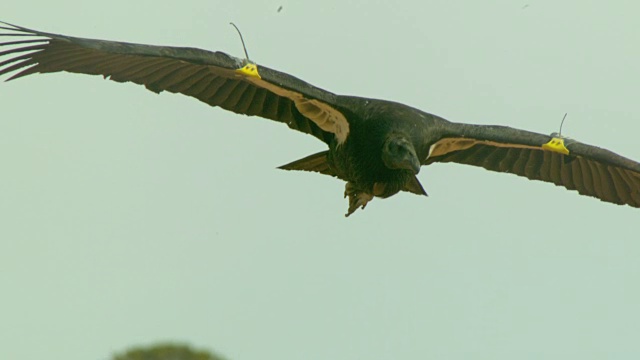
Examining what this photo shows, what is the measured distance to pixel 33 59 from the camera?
21.6 m

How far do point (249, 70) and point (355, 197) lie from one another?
7.85 ft

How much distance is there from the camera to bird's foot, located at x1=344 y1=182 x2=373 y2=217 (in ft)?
75.5

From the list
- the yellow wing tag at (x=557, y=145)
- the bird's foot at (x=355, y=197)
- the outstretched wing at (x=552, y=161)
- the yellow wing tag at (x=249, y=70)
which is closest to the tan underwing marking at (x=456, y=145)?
the outstretched wing at (x=552, y=161)

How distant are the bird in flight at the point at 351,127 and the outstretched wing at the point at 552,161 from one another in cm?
1

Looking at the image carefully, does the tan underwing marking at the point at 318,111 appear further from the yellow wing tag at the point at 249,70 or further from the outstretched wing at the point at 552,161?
the outstretched wing at the point at 552,161

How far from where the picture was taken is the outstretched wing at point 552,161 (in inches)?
918

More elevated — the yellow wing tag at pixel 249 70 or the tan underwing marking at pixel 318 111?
the tan underwing marking at pixel 318 111

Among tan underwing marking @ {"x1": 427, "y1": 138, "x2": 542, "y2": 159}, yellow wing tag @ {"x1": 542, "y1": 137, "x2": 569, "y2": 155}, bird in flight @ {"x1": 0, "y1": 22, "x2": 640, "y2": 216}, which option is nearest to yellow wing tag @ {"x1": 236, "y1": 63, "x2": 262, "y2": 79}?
bird in flight @ {"x1": 0, "y1": 22, "x2": 640, "y2": 216}

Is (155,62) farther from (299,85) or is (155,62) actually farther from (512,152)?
(512,152)

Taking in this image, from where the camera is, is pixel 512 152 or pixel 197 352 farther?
pixel 197 352

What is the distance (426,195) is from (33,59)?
5.39 metres

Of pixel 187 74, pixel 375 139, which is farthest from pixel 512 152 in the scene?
pixel 187 74

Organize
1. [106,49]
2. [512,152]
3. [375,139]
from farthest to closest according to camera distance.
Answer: [512,152], [375,139], [106,49]

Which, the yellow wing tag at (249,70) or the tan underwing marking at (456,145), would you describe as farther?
the tan underwing marking at (456,145)
